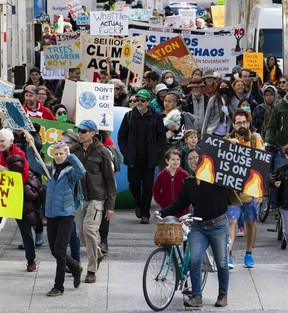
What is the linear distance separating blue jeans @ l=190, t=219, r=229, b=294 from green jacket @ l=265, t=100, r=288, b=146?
516cm

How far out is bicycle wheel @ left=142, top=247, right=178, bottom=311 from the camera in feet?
38.2

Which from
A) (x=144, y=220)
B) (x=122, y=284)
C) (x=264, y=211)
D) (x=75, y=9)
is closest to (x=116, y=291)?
(x=122, y=284)

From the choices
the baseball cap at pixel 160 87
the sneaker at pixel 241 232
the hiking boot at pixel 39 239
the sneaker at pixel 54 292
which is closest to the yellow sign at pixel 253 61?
the baseball cap at pixel 160 87

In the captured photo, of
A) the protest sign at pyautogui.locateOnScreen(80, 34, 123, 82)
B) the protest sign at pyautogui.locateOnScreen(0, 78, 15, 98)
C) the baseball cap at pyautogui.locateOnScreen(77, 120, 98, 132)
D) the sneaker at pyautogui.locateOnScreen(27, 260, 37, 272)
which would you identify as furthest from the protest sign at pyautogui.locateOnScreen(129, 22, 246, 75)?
the baseball cap at pyautogui.locateOnScreen(77, 120, 98, 132)

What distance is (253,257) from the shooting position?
14398 mm

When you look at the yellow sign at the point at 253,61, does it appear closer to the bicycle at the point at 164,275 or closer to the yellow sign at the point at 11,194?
the yellow sign at the point at 11,194

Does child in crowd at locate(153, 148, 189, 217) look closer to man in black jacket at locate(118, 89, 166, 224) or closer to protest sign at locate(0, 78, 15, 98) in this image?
protest sign at locate(0, 78, 15, 98)

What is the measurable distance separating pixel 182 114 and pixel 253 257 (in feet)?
11.1

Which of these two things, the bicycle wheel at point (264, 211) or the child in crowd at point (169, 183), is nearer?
the child in crowd at point (169, 183)

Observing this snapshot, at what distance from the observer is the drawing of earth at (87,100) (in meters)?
15.9

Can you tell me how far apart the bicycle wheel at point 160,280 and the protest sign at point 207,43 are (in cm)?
1283

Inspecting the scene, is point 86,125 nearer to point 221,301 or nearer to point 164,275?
point 164,275

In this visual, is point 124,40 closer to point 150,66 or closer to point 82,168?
point 150,66

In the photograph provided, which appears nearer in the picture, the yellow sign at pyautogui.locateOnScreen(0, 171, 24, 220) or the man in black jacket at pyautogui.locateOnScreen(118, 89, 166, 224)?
the yellow sign at pyautogui.locateOnScreen(0, 171, 24, 220)
